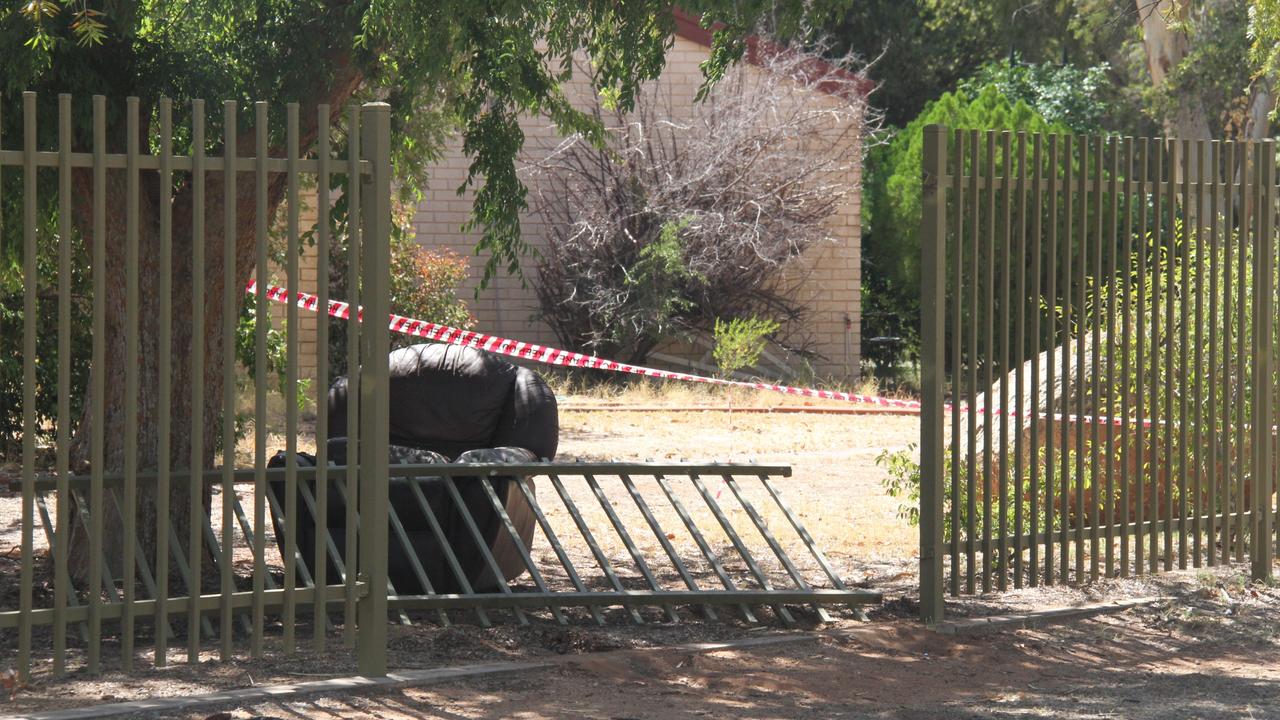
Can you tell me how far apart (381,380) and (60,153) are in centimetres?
129

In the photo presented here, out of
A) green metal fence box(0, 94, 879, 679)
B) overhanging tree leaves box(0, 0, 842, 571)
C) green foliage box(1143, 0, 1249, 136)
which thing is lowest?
green metal fence box(0, 94, 879, 679)

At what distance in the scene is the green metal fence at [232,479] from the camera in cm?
511

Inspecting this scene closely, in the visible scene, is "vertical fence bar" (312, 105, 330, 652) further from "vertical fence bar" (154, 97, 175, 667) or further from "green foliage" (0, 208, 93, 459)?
"green foliage" (0, 208, 93, 459)

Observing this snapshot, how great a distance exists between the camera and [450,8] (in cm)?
708

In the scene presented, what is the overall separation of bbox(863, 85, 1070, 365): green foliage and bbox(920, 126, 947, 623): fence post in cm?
1590

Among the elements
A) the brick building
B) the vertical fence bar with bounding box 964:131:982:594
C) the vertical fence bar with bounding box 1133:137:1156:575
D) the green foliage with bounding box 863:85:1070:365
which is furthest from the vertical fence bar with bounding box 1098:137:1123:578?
the green foliage with bounding box 863:85:1070:365

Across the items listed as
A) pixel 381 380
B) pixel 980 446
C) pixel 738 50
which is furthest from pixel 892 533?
pixel 381 380

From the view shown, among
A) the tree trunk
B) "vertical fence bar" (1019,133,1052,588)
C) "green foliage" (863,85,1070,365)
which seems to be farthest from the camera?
"green foliage" (863,85,1070,365)

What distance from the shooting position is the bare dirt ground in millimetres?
5473

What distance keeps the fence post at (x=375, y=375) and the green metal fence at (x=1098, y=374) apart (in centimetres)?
239

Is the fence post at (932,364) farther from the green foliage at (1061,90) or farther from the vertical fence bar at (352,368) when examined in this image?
the green foliage at (1061,90)

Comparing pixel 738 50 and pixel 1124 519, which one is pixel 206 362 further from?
pixel 1124 519

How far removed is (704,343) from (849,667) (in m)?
15.3

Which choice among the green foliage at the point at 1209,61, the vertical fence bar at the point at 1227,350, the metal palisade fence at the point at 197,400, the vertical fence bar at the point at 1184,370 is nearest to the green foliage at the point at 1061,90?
the green foliage at the point at 1209,61
